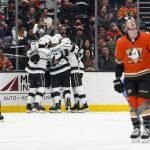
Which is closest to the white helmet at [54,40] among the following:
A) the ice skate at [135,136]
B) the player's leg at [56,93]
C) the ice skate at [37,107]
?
the player's leg at [56,93]

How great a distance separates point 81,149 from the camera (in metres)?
7.52

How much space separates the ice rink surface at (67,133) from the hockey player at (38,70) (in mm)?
1806

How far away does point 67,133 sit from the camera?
9711mm

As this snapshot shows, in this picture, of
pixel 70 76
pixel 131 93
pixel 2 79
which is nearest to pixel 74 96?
pixel 70 76

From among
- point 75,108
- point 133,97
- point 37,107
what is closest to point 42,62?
point 37,107

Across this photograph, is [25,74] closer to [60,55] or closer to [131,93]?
[60,55]

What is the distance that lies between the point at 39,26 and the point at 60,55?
1192 mm

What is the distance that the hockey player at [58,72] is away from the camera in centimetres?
1510

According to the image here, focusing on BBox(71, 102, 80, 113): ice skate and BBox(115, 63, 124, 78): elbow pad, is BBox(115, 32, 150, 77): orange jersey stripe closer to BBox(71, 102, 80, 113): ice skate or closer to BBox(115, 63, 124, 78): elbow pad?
BBox(115, 63, 124, 78): elbow pad

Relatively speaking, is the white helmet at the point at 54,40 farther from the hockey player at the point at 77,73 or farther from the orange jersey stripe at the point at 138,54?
the orange jersey stripe at the point at 138,54

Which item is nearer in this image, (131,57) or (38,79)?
(131,57)

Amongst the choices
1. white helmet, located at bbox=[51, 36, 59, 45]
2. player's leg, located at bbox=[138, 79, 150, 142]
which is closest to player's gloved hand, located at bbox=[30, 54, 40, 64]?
white helmet, located at bbox=[51, 36, 59, 45]

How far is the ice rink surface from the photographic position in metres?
7.84

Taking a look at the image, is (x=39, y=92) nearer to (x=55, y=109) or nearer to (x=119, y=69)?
(x=55, y=109)
